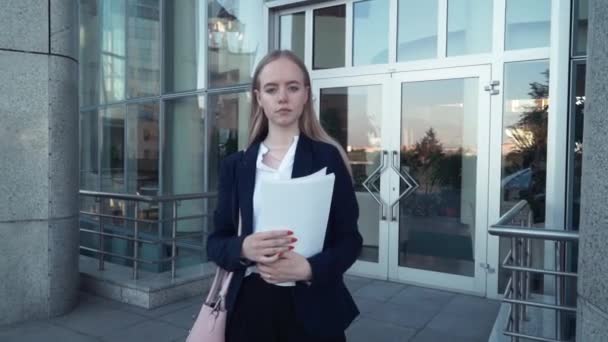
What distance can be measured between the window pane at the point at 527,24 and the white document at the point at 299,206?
4572mm

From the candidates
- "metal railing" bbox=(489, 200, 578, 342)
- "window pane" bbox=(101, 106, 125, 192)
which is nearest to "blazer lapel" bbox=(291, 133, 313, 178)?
"metal railing" bbox=(489, 200, 578, 342)

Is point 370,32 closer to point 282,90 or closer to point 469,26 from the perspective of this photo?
point 469,26

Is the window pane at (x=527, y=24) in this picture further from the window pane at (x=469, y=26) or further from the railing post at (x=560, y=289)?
the railing post at (x=560, y=289)

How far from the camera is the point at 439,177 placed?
578cm

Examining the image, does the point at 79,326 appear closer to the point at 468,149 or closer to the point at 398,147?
the point at 398,147

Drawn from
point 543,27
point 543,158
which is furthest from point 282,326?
point 543,27

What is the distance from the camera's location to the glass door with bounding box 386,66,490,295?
214 inches

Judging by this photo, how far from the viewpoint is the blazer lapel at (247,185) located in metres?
1.60

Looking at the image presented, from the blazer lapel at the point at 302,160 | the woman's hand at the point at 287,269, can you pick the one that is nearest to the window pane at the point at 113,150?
the blazer lapel at the point at 302,160

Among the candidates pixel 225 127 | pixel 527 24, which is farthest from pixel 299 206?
pixel 225 127

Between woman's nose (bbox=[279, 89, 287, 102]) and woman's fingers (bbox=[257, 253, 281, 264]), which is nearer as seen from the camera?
woman's fingers (bbox=[257, 253, 281, 264])

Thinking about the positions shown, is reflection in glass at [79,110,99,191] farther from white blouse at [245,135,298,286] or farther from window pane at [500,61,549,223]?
white blouse at [245,135,298,286]

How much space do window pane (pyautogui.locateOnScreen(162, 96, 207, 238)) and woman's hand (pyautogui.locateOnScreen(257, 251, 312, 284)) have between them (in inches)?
280

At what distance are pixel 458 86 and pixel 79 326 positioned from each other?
15.4 ft
